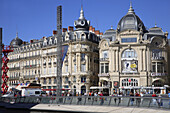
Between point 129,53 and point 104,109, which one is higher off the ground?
point 129,53

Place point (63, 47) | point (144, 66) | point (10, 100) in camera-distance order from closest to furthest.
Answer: point (63, 47) → point (10, 100) → point (144, 66)

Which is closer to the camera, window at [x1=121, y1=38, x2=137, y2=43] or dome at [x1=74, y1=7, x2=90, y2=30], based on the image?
window at [x1=121, y1=38, x2=137, y2=43]

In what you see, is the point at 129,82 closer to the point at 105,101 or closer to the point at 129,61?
the point at 129,61

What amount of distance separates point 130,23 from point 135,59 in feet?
29.0

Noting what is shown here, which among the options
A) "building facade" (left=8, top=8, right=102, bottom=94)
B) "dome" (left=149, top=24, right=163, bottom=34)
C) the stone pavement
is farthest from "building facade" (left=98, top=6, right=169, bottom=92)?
the stone pavement

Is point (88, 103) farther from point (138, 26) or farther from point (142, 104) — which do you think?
point (138, 26)

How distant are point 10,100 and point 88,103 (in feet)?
43.1

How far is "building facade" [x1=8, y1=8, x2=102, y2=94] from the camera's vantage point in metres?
77.6

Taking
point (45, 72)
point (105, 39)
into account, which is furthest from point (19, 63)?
point (105, 39)

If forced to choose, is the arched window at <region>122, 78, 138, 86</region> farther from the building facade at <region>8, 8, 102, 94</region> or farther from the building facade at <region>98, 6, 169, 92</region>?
the building facade at <region>8, 8, 102, 94</region>

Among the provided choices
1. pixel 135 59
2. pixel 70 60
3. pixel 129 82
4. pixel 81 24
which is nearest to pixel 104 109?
pixel 129 82

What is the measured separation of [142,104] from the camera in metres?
27.5

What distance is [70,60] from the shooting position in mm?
79188

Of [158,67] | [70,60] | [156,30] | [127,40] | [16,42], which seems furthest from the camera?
[16,42]
